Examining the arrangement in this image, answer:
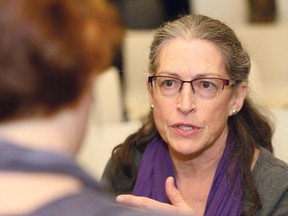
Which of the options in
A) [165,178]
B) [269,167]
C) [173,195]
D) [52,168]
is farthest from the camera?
[165,178]

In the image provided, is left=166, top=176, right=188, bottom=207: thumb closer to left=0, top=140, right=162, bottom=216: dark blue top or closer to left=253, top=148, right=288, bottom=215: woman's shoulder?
left=253, top=148, right=288, bottom=215: woman's shoulder

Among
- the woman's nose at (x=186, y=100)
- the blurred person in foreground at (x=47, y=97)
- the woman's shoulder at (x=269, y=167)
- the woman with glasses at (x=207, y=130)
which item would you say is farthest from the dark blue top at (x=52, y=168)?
the woman's shoulder at (x=269, y=167)

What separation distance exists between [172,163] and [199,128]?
11.0 inches

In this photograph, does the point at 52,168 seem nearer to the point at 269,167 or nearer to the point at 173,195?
the point at 173,195

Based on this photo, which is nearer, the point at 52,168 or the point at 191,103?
the point at 52,168

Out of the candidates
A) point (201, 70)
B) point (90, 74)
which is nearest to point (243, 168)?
point (201, 70)

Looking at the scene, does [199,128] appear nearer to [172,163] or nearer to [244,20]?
[172,163]

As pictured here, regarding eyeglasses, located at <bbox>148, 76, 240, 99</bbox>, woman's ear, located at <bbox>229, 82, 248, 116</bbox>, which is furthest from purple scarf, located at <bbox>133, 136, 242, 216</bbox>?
eyeglasses, located at <bbox>148, 76, 240, 99</bbox>

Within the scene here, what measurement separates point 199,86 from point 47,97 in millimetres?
1142

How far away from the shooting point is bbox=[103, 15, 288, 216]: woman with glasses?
1.93m

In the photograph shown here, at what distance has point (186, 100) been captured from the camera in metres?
1.92

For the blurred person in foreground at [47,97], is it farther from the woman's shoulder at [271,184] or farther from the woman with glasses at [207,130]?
the woman's shoulder at [271,184]

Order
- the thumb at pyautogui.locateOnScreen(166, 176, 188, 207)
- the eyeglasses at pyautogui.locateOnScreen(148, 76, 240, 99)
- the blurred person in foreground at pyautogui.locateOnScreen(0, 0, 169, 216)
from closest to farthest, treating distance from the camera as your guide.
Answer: the blurred person in foreground at pyautogui.locateOnScreen(0, 0, 169, 216) < the thumb at pyautogui.locateOnScreen(166, 176, 188, 207) < the eyeglasses at pyautogui.locateOnScreen(148, 76, 240, 99)

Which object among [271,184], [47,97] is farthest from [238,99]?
[47,97]
